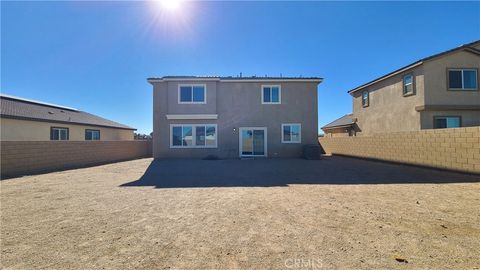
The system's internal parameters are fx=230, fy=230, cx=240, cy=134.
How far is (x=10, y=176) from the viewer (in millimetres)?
10031

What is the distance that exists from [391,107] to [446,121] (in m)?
3.59

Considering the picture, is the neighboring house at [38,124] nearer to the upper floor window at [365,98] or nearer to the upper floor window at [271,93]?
the upper floor window at [271,93]

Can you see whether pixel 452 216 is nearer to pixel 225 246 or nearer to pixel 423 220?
pixel 423 220

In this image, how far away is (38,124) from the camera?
16.8 metres

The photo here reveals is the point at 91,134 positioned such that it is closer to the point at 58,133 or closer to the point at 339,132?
the point at 58,133

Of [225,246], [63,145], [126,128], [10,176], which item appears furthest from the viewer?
[126,128]

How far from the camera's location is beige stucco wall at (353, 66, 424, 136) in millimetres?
15258

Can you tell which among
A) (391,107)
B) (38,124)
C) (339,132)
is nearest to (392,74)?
(391,107)

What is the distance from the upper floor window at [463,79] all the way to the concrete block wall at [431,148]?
6243mm

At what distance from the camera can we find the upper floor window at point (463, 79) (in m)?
14.8

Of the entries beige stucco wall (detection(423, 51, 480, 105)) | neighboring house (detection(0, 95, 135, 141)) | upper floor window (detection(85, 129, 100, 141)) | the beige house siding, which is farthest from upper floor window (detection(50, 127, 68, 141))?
beige stucco wall (detection(423, 51, 480, 105))

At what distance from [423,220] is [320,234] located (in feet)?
7.51

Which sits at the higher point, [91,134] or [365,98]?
[365,98]

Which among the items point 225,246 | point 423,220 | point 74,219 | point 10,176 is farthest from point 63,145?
point 423,220
